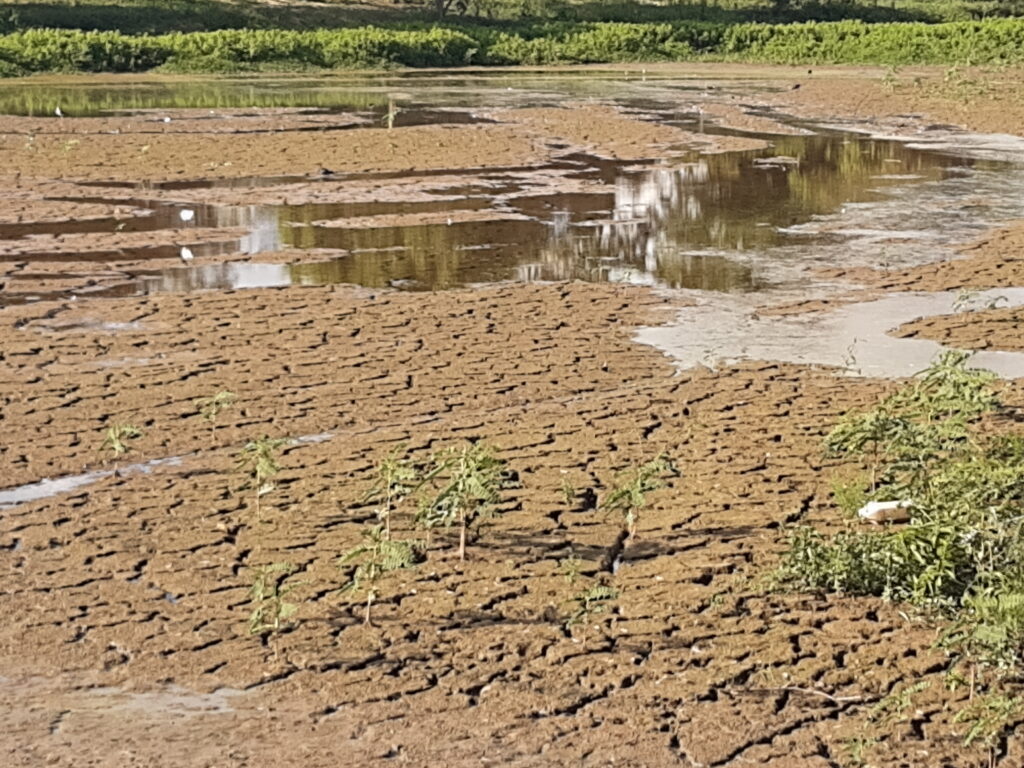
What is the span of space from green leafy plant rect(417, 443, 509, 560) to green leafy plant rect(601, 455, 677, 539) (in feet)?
1.95

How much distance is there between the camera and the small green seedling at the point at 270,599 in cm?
672

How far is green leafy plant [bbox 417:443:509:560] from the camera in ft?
24.7

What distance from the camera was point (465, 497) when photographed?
297 inches

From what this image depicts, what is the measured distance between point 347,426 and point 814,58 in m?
44.0

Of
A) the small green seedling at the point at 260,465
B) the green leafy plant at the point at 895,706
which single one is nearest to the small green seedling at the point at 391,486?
the small green seedling at the point at 260,465

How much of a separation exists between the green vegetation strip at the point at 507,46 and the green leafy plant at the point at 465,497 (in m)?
39.1

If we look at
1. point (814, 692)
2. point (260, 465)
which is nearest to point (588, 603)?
point (814, 692)

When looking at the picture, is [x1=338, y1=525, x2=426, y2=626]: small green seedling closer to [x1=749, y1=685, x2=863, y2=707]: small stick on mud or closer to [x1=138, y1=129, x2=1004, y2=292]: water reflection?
[x1=749, y1=685, x2=863, y2=707]: small stick on mud

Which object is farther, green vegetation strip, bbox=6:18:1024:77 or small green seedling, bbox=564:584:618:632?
green vegetation strip, bbox=6:18:1024:77

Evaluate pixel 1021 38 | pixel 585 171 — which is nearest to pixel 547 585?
pixel 585 171

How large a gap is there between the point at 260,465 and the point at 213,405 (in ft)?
5.01

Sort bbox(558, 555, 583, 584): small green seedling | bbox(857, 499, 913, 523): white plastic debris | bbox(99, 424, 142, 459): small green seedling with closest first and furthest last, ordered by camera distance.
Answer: bbox(558, 555, 583, 584): small green seedling, bbox(857, 499, 913, 523): white plastic debris, bbox(99, 424, 142, 459): small green seedling

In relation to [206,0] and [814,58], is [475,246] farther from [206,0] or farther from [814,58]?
[206,0]

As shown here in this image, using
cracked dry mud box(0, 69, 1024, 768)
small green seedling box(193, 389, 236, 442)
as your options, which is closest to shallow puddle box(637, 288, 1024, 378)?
cracked dry mud box(0, 69, 1024, 768)
